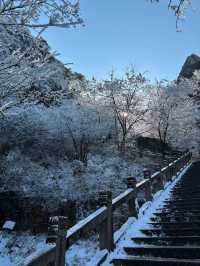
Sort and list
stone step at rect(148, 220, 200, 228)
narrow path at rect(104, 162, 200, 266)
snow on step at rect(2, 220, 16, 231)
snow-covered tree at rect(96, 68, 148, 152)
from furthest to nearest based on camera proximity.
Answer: snow-covered tree at rect(96, 68, 148, 152)
snow on step at rect(2, 220, 16, 231)
stone step at rect(148, 220, 200, 228)
narrow path at rect(104, 162, 200, 266)

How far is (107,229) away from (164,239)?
123 centimetres

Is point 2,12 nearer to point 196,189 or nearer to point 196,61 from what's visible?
point 196,189

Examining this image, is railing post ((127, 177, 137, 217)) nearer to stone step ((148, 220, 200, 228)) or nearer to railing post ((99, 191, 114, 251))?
stone step ((148, 220, 200, 228))

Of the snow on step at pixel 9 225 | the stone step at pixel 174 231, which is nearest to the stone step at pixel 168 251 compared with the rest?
the stone step at pixel 174 231

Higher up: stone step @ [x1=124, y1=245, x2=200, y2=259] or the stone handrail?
the stone handrail

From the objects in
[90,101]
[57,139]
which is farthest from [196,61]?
[57,139]

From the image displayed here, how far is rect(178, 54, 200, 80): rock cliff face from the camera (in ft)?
226

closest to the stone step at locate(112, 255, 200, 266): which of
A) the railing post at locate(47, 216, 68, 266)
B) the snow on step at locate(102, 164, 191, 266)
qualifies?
the snow on step at locate(102, 164, 191, 266)

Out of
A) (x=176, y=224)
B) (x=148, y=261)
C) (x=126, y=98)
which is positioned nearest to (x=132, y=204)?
(x=176, y=224)

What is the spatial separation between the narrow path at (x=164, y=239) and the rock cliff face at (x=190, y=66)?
61.6 metres

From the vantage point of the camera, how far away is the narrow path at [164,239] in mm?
6004

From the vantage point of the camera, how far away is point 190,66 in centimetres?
7069

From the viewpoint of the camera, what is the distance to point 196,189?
44.0 feet

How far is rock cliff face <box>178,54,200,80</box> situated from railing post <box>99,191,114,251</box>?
64.7 m
